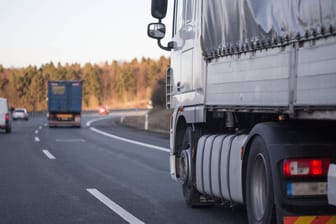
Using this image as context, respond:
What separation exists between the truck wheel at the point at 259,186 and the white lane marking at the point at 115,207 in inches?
76.6

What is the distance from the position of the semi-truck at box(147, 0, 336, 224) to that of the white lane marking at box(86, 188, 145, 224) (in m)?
0.93

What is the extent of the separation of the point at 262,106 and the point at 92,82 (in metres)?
162

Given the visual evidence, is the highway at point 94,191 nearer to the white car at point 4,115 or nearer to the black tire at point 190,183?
the black tire at point 190,183

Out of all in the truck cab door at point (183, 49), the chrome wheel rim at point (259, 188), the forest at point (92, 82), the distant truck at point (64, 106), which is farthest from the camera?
the forest at point (92, 82)

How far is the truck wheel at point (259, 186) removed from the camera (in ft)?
20.6

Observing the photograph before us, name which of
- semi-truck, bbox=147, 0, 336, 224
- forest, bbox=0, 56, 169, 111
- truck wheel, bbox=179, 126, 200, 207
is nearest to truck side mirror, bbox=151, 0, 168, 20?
semi-truck, bbox=147, 0, 336, 224

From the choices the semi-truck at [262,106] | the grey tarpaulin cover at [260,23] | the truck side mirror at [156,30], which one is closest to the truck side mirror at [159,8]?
the truck side mirror at [156,30]

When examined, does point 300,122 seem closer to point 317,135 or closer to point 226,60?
point 317,135

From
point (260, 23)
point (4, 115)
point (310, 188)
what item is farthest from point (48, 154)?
point (4, 115)

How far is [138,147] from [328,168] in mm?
17890

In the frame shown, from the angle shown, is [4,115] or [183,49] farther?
[4,115]

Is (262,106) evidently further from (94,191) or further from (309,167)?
(94,191)

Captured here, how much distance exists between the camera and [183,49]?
10.2 meters

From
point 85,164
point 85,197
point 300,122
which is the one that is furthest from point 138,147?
point 300,122
